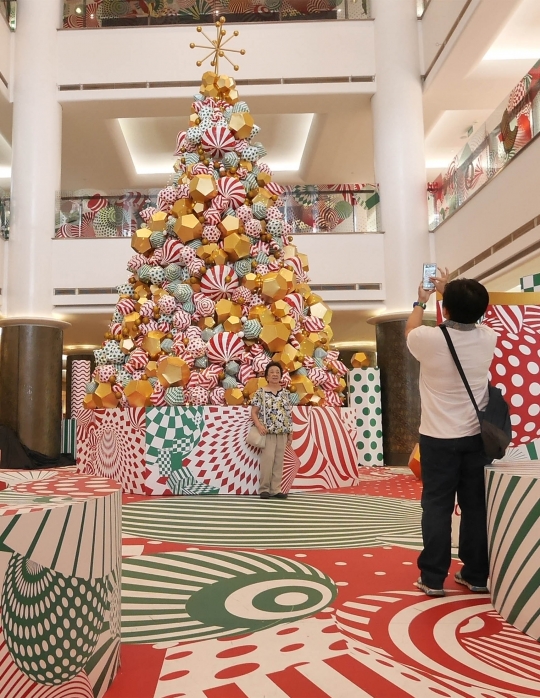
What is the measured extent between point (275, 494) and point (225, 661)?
13.1 ft

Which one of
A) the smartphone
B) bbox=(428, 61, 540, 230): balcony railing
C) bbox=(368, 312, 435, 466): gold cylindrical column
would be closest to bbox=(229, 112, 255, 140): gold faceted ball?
bbox=(428, 61, 540, 230): balcony railing

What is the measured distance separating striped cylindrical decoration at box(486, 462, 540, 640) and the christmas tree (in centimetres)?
398

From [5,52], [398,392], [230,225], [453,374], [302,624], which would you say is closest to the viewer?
[302,624]

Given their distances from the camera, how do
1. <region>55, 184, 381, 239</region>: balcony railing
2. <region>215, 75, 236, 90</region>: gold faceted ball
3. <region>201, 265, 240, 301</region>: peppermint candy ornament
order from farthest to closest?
<region>55, 184, 381, 239</region>: balcony railing → <region>215, 75, 236, 90</region>: gold faceted ball → <region>201, 265, 240, 301</region>: peppermint candy ornament

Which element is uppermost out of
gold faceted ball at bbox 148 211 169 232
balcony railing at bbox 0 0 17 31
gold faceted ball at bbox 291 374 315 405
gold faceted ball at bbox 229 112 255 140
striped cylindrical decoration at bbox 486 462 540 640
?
balcony railing at bbox 0 0 17 31

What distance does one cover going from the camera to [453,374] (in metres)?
2.67

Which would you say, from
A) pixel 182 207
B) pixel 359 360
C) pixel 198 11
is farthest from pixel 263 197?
pixel 198 11

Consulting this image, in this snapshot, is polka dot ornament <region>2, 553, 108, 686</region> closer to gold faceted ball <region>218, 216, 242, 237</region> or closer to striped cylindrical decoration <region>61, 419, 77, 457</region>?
gold faceted ball <region>218, 216, 242, 237</region>

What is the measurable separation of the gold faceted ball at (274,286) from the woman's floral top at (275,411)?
1.15m

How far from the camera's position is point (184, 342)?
21.1 feet

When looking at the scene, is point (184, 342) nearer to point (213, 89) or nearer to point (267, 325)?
point (267, 325)

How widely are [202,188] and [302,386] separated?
2362 mm

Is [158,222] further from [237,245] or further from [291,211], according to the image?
[291,211]

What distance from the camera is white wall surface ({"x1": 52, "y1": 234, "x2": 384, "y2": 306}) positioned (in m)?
10.9
